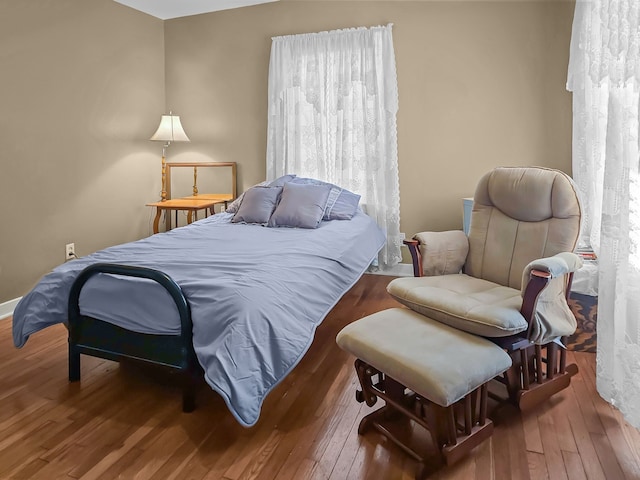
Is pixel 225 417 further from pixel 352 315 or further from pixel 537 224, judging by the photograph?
pixel 537 224

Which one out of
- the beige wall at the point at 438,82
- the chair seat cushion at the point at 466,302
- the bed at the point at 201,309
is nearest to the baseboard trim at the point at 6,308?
the bed at the point at 201,309

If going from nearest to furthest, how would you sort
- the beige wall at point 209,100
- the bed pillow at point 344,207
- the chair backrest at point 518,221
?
the chair backrest at point 518,221 → the beige wall at point 209,100 → the bed pillow at point 344,207

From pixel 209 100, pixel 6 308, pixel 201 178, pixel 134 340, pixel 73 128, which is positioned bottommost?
pixel 6 308

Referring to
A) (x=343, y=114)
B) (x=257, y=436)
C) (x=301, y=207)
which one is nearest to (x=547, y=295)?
(x=257, y=436)

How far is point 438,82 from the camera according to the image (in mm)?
3852

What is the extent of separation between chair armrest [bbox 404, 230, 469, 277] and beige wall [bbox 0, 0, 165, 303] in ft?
9.15

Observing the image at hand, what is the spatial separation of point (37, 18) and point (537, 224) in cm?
363

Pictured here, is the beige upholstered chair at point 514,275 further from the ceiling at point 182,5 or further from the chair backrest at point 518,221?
the ceiling at point 182,5

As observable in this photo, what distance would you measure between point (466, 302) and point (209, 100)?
355 cm

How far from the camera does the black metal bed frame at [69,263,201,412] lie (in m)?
1.91

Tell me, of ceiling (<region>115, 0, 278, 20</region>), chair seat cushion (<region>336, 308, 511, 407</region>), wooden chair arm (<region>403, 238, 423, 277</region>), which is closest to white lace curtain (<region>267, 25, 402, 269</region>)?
ceiling (<region>115, 0, 278, 20</region>)

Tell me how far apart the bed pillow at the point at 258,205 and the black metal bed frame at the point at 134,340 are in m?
1.57

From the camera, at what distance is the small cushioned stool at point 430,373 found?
5.12 feet

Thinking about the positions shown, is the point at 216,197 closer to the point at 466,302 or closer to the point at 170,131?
the point at 170,131
